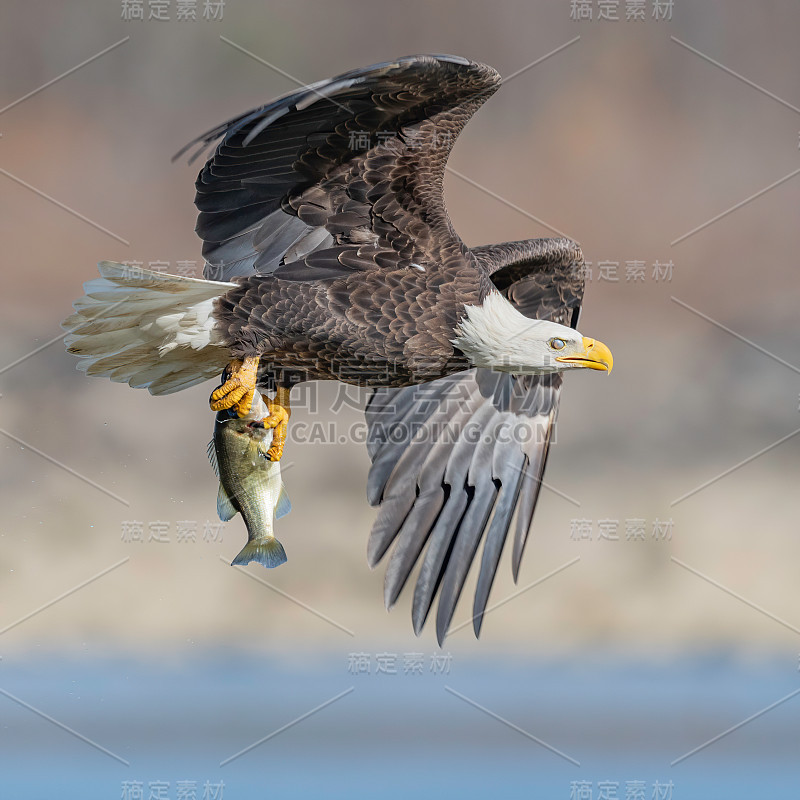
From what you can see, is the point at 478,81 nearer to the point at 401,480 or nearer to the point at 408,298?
the point at 408,298

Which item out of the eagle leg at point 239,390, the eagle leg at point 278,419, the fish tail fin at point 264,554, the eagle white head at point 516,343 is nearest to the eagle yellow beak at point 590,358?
the eagle white head at point 516,343

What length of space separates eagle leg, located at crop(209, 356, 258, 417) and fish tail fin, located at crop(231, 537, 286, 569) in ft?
1.75

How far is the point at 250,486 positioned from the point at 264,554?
264mm

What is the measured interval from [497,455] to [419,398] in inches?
20.9

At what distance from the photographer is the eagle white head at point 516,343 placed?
4816 millimetres

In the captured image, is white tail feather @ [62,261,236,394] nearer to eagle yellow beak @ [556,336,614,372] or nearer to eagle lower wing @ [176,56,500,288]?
eagle lower wing @ [176,56,500,288]

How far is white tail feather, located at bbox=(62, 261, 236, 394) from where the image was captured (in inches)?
187

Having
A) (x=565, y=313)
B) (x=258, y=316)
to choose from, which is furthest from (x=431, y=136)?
(x=565, y=313)

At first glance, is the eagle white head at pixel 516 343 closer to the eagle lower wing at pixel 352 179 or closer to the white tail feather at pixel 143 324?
the eagle lower wing at pixel 352 179

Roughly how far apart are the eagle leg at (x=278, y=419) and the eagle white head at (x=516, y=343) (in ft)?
2.56

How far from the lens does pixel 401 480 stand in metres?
6.25

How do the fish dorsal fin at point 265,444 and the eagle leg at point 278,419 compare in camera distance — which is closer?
the fish dorsal fin at point 265,444

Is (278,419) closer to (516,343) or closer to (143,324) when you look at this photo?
(143,324)

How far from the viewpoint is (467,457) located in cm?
638
